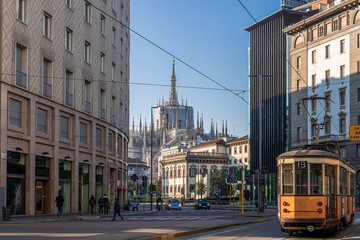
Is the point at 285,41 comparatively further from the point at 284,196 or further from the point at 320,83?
the point at 284,196

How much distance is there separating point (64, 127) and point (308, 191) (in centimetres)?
2502

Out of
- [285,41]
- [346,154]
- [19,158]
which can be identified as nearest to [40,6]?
[19,158]

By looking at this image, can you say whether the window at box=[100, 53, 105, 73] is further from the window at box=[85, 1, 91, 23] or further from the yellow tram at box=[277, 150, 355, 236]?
the yellow tram at box=[277, 150, 355, 236]

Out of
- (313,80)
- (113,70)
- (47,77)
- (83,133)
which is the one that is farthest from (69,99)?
(313,80)

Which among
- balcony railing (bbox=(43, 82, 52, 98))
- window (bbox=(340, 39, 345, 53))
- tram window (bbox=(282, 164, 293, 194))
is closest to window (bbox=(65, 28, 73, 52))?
balcony railing (bbox=(43, 82, 52, 98))

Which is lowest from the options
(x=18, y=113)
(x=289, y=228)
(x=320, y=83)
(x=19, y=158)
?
(x=289, y=228)

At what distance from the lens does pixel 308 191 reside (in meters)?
21.4

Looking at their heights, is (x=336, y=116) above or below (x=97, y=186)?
above

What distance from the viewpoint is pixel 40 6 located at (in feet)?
127

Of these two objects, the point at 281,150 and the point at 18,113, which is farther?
the point at 281,150

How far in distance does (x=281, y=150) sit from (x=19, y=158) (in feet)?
237

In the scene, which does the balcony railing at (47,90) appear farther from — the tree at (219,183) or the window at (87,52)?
the tree at (219,183)

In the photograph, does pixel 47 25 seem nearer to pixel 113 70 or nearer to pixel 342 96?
pixel 113 70

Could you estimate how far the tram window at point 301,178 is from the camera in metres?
21.5
